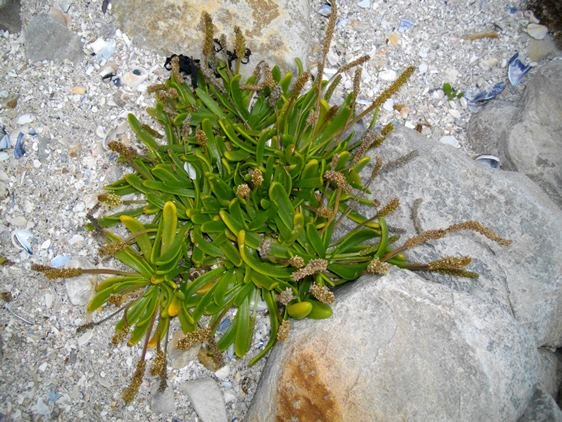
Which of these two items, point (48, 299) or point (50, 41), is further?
point (50, 41)

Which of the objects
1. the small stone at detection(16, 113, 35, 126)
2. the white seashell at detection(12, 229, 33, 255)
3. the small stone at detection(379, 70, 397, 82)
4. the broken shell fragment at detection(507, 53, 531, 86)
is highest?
the broken shell fragment at detection(507, 53, 531, 86)

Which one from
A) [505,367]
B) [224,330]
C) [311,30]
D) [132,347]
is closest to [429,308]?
[505,367]

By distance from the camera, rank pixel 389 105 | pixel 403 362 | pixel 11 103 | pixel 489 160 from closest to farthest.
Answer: pixel 403 362
pixel 11 103
pixel 489 160
pixel 389 105

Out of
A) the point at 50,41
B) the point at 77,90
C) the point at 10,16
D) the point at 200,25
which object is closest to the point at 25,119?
the point at 77,90

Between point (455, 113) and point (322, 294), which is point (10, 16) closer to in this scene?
point (322, 294)

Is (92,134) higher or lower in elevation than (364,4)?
lower

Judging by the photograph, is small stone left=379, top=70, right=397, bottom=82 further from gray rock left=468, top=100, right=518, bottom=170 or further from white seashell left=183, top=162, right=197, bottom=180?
white seashell left=183, top=162, right=197, bottom=180

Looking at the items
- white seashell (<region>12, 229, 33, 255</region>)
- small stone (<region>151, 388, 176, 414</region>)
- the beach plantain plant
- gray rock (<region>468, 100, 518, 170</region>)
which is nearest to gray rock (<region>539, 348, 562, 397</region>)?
the beach plantain plant
